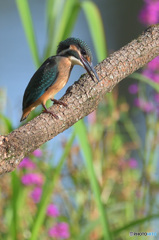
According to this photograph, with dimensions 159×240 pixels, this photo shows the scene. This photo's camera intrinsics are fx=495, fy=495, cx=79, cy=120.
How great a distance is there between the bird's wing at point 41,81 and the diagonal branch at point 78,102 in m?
0.09

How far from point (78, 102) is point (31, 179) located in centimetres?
69

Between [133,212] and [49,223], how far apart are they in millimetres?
284

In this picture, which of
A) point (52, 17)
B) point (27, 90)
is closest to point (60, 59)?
point (27, 90)

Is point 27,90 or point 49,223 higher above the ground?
point 27,90

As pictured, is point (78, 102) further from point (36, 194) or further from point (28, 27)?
point (36, 194)

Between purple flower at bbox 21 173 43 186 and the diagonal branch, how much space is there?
633 mm

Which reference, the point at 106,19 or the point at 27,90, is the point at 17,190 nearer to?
the point at 27,90

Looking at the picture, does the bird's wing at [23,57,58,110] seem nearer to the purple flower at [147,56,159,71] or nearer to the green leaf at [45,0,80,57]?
the green leaf at [45,0,80,57]

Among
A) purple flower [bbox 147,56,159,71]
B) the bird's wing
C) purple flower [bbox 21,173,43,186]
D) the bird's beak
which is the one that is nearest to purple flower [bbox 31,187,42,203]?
purple flower [bbox 21,173,43,186]

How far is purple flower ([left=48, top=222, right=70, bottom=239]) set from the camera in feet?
4.69

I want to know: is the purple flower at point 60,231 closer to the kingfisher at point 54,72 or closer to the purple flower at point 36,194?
A: the purple flower at point 36,194

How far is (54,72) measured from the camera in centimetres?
93

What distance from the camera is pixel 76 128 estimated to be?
3.30 feet

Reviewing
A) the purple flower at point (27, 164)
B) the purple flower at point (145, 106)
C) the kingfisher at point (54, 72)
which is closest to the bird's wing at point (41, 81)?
the kingfisher at point (54, 72)
